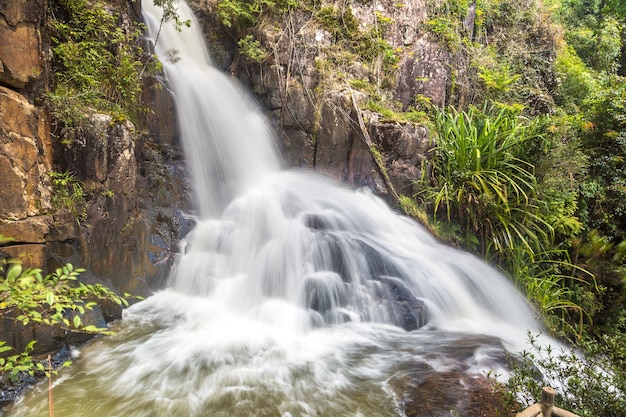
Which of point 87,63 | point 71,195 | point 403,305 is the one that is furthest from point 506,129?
point 71,195

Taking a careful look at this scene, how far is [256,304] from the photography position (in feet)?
15.6

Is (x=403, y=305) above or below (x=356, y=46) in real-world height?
below

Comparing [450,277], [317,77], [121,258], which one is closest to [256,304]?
[121,258]

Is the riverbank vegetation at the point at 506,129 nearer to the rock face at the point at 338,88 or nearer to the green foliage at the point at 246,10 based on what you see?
the green foliage at the point at 246,10

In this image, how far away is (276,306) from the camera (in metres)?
4.67

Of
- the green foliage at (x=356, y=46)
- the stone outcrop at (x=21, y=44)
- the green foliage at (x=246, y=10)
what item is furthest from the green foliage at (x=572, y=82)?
the stone outcrop at (x=21, y=44)

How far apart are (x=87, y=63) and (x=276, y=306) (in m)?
3.78

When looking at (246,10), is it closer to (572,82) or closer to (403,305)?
(403,305)

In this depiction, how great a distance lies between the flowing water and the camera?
3.21m

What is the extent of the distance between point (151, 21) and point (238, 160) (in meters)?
3.17

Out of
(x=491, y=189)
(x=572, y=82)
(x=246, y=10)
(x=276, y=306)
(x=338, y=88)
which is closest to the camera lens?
(x=276, y=306)

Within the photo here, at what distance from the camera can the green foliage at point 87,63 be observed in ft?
12.8

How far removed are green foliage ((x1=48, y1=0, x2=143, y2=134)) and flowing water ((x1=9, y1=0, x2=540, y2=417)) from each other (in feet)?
5.30

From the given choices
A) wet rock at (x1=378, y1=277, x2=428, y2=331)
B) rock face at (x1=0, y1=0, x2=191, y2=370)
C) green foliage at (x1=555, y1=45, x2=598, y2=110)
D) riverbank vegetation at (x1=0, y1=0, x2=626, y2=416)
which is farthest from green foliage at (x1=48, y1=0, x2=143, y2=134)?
green foliage at (x1=555, y1=45, x2=598, y2=110)
